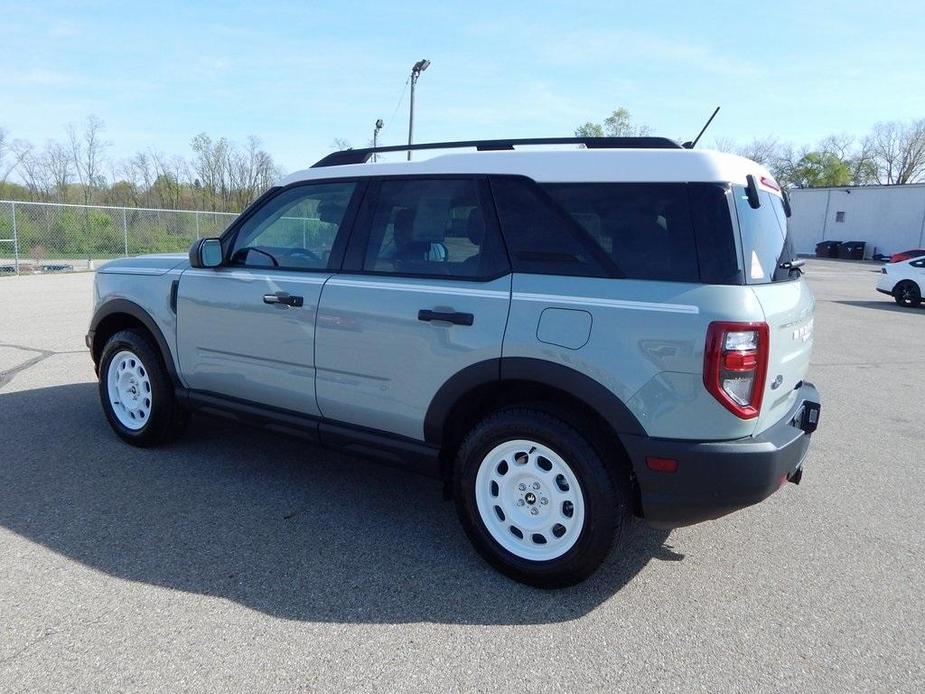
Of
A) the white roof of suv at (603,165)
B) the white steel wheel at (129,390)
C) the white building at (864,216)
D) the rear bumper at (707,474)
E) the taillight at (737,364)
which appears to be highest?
the white building at (864,216)

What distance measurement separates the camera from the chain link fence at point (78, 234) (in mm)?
17688

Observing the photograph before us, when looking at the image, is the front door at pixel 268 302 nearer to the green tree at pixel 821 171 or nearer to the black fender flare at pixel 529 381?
the black fender flare at pixel 529 381

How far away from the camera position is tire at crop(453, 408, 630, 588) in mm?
2891

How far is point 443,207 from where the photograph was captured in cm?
339

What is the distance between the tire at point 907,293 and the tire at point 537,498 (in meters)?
17.9

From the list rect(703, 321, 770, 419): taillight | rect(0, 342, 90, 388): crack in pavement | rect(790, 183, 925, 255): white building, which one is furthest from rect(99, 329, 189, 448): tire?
rect(790, 183, 925, 255): white building

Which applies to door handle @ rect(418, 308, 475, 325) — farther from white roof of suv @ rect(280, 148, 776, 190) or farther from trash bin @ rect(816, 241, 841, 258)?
trash bin @ rect(816, 241, 841, 258)

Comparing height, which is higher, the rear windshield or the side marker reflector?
the rear windshield

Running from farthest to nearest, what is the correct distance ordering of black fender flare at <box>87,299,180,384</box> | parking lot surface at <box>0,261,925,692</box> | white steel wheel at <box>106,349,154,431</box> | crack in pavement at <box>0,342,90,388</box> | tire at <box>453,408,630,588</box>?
crack in pavement at <box>0,342,90,388</box> → white steel wheel at <box>106,349,154,431</box> → black fender flare at <box>87,299,180,384</box> → tire at <box>453,408,630,588</box> → parking lot surface at <box>0,261,925,692</box>

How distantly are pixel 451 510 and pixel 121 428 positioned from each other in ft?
8.27

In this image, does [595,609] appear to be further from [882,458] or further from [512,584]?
[882,458]

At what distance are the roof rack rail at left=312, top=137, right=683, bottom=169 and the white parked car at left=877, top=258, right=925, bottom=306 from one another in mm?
17508

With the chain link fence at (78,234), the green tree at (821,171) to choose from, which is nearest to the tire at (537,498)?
the chain link fence at (78,234)

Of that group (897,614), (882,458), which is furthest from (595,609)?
(882,458)
